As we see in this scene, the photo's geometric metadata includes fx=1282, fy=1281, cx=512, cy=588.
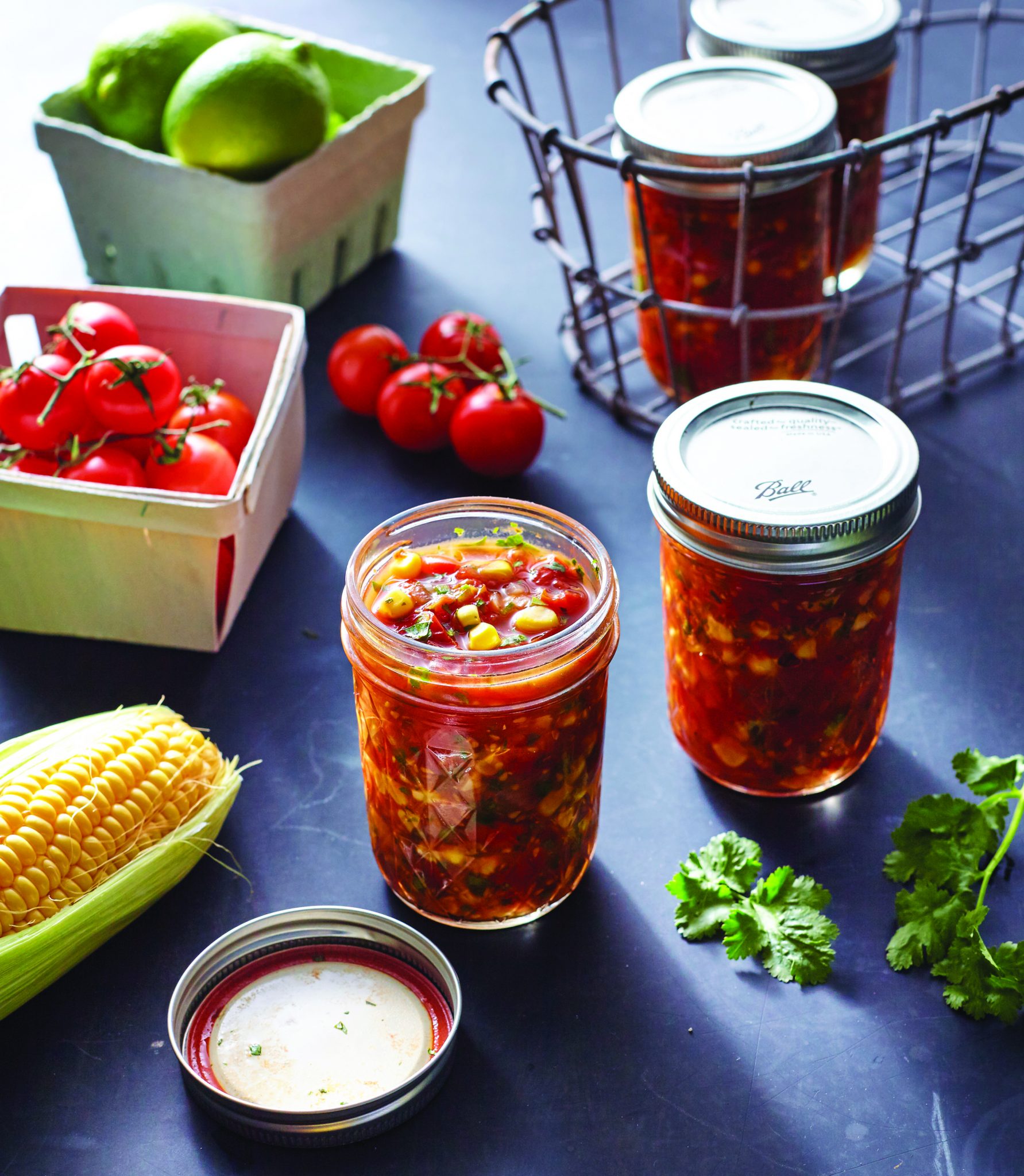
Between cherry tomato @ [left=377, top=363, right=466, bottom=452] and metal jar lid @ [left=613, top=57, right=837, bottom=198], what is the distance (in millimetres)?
296

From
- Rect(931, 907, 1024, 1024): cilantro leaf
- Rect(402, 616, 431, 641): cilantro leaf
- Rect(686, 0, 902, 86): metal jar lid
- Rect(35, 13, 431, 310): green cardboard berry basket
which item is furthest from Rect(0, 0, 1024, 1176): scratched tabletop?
Rect(686, 0, 902, 86): metal jar lid

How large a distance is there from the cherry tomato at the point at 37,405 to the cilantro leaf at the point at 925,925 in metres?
0.79

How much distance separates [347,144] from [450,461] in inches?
16.4

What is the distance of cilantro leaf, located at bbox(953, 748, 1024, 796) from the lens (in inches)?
38.1

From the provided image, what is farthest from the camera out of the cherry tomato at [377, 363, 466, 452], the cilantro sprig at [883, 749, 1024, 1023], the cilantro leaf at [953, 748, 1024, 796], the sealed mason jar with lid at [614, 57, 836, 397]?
the cherry tomato at [377, 363, 466, 452]

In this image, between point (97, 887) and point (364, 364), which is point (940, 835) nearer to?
point (97, 887)

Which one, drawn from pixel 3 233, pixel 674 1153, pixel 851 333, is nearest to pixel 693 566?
pixel 674 1153

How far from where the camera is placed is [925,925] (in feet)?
2.93

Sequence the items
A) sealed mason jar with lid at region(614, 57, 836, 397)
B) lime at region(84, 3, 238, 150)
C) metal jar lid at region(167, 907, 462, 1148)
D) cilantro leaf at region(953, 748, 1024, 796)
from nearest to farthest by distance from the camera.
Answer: metal jar lid at region(167, 907, 462, 1148)
cilantro leaf at region(953, 748, 1024, 796)
sealed mason jar with lid at region(614, 57, 836, 397)
lime at region(84, 3, 238, 150)

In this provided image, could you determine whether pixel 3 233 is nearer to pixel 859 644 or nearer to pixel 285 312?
pixel 285 312

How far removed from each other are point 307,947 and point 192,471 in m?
0.45

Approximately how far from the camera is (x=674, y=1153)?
0.79 meters

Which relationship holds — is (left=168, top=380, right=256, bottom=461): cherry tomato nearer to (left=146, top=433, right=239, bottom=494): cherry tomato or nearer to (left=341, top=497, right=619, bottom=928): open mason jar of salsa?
(left=146, top=433, right=239, bottom=494): cherry tomato

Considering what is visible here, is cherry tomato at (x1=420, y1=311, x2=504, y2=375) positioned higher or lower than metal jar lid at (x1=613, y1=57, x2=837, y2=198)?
lower
